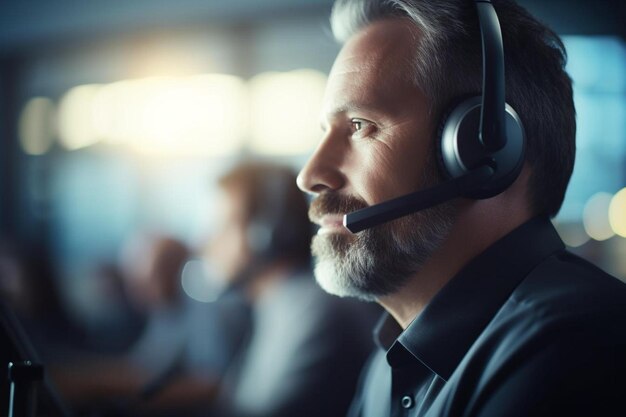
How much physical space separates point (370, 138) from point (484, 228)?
0.69 feet

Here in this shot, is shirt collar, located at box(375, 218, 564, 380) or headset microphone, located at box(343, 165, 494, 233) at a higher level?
headset microphone, located at box(343, 165, 494, 233)

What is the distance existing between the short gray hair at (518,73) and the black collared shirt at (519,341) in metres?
0.10

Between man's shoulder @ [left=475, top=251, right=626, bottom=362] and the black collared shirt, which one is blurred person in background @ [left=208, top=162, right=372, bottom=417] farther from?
man's shoulder @ [left=475, top=251, right=626, bottom=362]

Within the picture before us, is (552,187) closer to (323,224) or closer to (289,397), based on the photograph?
(323,224)

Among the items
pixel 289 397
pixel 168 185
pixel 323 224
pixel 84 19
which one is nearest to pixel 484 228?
pixel 323 224

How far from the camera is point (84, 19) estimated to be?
4520 millimetres

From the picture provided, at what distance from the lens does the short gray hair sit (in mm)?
821

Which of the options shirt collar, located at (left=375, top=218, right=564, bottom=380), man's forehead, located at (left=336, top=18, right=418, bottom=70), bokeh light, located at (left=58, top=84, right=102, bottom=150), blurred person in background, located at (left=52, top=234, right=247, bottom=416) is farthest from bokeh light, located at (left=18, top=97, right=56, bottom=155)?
shirt collar, located at (left=375, top=218, right=564, bottom=380)

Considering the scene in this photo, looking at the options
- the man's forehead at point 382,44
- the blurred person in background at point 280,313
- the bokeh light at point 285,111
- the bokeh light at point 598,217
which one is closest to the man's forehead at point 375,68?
the man's forehead at point 382,44

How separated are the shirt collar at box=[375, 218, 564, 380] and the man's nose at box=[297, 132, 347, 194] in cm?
23

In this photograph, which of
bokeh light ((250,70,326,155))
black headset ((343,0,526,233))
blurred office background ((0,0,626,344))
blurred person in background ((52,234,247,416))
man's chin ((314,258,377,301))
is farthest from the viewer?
bokeh light ((250,70,326,155))

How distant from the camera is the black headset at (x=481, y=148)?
73 centimetres

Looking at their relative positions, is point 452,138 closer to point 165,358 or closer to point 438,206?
point 438,206

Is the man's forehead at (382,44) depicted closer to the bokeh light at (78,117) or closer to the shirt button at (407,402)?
the shirt button at (407,402)
